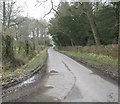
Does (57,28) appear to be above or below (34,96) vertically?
above

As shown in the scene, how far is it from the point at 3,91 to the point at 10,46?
14580 millimetres

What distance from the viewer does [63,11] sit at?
59.2 meters

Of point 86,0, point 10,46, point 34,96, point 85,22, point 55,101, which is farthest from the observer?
point 85,22

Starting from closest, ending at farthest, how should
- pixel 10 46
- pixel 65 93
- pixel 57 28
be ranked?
1. pixel 65 93
2. pixel 10 46
3. pixel 57 28

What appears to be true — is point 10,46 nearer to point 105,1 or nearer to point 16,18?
point 105,1

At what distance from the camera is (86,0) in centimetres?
A: 3528

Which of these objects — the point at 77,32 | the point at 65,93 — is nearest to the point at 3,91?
the point at 65,93

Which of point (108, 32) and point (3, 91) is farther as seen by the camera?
point (108, 32)

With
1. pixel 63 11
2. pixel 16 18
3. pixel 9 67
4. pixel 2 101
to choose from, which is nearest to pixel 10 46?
pixel 9 67

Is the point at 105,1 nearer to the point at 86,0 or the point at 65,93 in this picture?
the point at 86,0

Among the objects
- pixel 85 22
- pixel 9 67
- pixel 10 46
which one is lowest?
pixel 9 67

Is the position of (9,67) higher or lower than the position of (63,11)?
lower

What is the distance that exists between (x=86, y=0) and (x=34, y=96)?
27581mm

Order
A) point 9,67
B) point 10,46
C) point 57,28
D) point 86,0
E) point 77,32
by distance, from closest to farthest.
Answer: point 9,67
point 10,46
point 86,0
point 77,32
point 57,28
